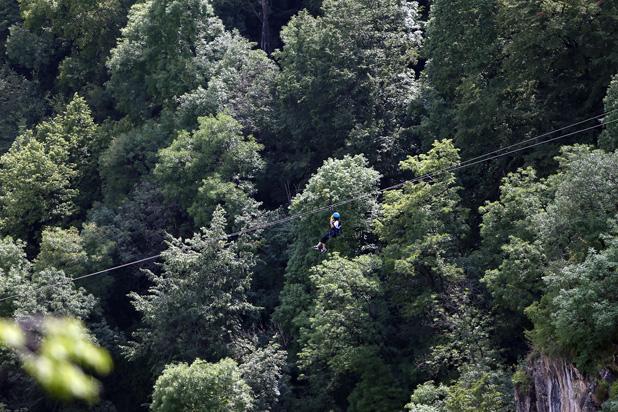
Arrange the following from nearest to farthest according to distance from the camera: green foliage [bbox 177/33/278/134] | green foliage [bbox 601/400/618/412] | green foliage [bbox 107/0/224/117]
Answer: green foliage [bbox 601/400/618/412] < green foliage [bbox 177/33/278/134] < green foliage [bbox 107/0/224/117]

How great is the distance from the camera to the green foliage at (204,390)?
27828 millimetres

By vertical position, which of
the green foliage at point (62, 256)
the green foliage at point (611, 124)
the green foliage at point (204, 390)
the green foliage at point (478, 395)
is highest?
the green foliage at point (62, 256)

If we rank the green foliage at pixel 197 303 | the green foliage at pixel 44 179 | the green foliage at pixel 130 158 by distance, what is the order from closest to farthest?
the green foliage at pixel 197 303 < the green foliage at pixel 130 158 < the green foliage at pixel 44 179

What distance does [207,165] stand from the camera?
3722 centimetres

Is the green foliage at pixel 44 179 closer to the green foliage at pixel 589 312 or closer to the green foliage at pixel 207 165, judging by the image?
the green foliage at pixel 207 165

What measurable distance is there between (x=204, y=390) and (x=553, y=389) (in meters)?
11.8

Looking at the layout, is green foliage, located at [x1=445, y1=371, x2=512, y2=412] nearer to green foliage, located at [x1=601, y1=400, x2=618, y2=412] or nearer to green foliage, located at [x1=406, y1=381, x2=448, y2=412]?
green foliage, located at [x1=406, y1=381, x2=448, y2=412]

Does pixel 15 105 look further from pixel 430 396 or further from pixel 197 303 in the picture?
pixel 430 396

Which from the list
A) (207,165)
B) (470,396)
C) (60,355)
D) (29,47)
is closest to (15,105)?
(29,47)

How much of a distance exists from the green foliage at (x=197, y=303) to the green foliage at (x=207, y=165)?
2.95 m

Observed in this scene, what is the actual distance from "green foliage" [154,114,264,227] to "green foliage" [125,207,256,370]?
2.95 metres

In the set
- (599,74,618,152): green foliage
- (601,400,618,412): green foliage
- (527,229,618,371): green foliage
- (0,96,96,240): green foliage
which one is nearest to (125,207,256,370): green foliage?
(0,96,96,240): green foliage

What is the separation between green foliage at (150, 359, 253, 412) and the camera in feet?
91.3

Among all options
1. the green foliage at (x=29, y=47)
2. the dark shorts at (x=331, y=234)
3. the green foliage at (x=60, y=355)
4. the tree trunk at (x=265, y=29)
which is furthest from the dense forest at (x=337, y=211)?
the green foliage at (x=60, y=355)
